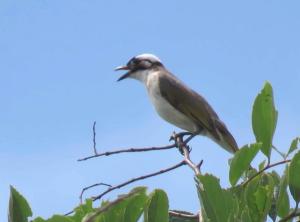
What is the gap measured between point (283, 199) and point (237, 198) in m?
0.15

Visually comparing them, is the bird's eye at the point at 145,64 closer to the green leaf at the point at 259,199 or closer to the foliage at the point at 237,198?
the foliage at the point at 237,198

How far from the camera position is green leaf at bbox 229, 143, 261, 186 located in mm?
1865

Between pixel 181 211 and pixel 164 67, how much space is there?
7.59m

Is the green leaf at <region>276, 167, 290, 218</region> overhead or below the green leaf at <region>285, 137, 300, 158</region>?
below

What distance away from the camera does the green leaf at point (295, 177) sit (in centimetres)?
173

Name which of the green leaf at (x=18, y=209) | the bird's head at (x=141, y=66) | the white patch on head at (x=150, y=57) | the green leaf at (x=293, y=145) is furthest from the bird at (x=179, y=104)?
the green leaf at (x=18, y=209)

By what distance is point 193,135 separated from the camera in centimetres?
733

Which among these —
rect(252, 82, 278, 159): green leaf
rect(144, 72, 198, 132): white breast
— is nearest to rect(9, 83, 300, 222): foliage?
rect(252, 82, 278, 159): green leaf

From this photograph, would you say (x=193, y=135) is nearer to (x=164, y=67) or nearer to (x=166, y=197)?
(x=164, y=67)

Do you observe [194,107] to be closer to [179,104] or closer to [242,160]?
[179,104]

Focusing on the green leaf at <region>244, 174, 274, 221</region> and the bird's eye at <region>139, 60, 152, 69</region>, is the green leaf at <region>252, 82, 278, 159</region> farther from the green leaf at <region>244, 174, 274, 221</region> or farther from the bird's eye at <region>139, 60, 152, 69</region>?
the bird's eye at <region>139, 60, 152, 69</region>

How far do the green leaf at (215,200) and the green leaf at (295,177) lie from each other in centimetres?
17

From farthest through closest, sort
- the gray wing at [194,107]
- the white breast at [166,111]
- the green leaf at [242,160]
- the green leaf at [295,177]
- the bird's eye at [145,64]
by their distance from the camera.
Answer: the bird's eye at [145,64], the white breast at [166,111], the gray wing at [194,107], the green leaf at [242,160], the green leaf at [295,177]

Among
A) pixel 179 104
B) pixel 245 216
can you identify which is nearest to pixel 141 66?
pixel 179 104
